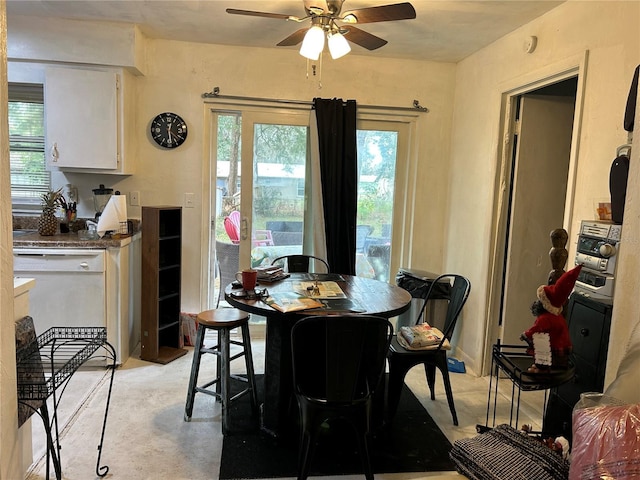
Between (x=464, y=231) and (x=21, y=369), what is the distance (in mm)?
3140

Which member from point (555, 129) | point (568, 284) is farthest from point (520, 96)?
point (568, 284)

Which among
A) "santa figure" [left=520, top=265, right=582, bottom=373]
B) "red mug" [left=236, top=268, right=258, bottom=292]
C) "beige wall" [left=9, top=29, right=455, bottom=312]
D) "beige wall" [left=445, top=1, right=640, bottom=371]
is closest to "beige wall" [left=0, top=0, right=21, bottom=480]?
"red mug" [left=236, top=268, right=258, bottom=292]

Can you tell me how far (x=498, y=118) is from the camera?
10.2 ft

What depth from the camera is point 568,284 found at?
5.98 feet

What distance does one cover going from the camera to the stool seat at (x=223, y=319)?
2332 mm

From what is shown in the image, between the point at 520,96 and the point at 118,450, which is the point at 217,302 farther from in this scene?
the point at 520,96

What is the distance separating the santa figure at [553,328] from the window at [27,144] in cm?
373

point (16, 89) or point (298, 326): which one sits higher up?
point (16, 89)

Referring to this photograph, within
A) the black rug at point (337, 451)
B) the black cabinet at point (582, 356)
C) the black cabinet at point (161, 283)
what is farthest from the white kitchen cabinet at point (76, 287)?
the black cabinet at point (582, 356)

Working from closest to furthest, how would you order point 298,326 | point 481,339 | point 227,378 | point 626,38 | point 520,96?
point 298,326
point 626,38
point 227,378
point 520,96
point 481,339

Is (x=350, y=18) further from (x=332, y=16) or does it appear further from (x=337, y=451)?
(x=337, y=451)

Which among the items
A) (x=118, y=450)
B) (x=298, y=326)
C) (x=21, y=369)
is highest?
(x=298, y=326)

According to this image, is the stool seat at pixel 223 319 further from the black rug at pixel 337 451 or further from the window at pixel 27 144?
the window at pixel 27 144

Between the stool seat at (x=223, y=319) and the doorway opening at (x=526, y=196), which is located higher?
the doorway opening at (x=526, y=196)
